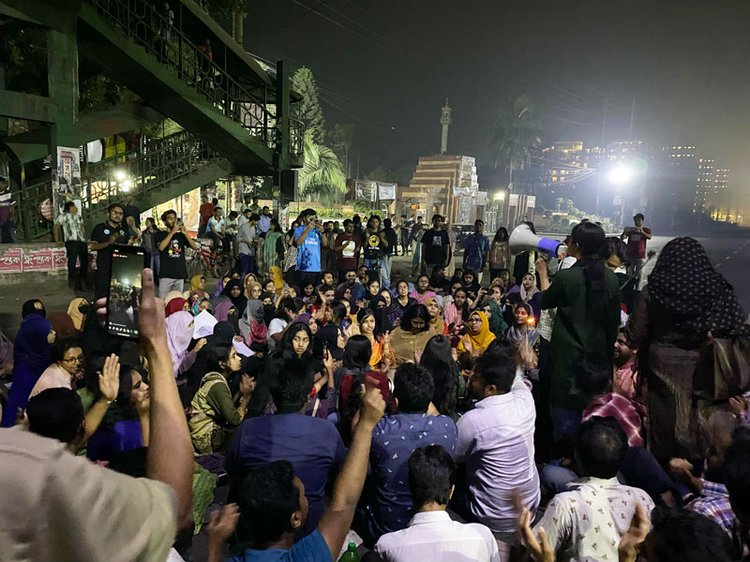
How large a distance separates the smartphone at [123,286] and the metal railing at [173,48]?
10.7 meters

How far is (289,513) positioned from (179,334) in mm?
3990

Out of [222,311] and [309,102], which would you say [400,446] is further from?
[309,102]

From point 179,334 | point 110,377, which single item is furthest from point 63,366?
point 110,377

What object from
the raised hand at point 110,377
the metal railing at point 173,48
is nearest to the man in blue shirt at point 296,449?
the raised hand at point 110,377

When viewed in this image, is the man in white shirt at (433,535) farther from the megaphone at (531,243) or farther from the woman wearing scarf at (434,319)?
the woman wearing scarf at (434,319)

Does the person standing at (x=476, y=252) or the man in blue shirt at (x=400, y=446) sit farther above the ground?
the person standing at (x=476, y=252)

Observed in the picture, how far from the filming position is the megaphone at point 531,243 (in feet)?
13.6

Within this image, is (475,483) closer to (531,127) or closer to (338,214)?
(338,214)

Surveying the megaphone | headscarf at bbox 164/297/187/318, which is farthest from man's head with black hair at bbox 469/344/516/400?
headscarf at bbox 164/297/187/318

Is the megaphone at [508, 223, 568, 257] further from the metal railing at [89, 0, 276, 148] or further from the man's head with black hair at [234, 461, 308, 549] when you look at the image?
the metal railing at [89, 0, 276, 148]

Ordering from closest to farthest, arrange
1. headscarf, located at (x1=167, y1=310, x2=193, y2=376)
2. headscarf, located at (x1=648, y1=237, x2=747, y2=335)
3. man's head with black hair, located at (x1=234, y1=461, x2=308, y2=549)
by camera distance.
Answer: man's head with black hair, located at (x1=234, y1=461, x2=308, y2=549)
headscarf, located at (x1=648, y1=237, x2=747, y2=335)
headscarf, located at (x1=167, y1=310, x2=193, y2=376)

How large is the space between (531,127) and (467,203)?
2190cm

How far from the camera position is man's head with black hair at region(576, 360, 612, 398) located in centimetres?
361

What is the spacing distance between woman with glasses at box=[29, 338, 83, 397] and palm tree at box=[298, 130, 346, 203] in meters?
38.1
